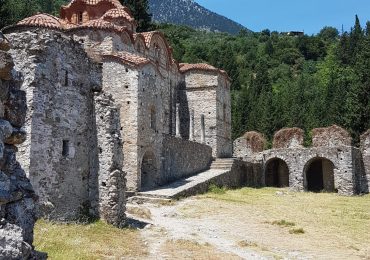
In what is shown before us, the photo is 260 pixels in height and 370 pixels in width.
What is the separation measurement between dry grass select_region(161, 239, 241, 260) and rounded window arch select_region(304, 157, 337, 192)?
2598 centimetres

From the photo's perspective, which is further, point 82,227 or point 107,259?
point 82,227

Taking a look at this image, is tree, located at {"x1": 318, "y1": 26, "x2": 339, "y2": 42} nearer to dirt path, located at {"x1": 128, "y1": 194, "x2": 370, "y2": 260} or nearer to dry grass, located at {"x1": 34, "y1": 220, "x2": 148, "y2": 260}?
dirt path, located at {"x1": 128, "y1": 194, "x2": 370, "y2": 260}

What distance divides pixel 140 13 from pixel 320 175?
25.1 metres

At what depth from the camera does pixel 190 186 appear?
76.8 ft

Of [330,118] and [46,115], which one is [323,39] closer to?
[330,118]

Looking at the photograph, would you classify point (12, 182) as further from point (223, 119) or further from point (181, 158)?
point (223, 119)

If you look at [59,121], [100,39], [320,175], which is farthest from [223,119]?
[59,121]

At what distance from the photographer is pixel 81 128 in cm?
1423

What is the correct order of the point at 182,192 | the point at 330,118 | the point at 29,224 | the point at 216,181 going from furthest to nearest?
the point at 330,118
the point at 216,181
the point at 182,192
the point at 29,224

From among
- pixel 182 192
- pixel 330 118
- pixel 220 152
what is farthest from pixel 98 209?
pixel 330 118

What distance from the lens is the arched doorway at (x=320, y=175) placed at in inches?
1467

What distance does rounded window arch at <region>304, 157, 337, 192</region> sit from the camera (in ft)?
122

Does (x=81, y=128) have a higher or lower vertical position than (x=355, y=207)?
higher

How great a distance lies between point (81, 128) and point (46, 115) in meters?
1.46
